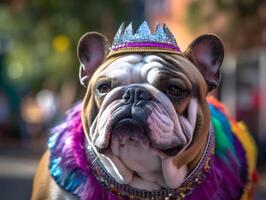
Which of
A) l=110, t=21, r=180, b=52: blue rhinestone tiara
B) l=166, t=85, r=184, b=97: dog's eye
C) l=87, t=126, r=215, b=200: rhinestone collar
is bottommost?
l=87, t=126, r=215, b=200: rhinestone collar

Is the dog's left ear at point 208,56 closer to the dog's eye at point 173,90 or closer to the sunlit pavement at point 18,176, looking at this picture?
the dog's eye at point 173,90

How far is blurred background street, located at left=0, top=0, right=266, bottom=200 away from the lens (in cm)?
976

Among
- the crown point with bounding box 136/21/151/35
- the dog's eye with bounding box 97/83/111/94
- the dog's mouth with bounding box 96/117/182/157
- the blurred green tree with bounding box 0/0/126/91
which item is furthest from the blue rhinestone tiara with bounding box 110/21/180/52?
the blurred green tree with bounding box 0/0/126/91

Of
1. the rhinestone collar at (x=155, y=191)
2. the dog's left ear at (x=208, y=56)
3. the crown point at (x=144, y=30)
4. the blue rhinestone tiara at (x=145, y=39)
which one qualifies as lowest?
the rhinestone collar at (x=155, y=191)

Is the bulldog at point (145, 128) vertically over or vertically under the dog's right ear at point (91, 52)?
under

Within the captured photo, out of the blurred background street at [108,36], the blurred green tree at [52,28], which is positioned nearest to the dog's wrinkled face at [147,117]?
the blurred background street at [108,36]

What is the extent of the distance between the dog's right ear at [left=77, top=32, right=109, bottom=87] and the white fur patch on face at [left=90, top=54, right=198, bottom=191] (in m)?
0.19

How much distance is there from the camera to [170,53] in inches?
110

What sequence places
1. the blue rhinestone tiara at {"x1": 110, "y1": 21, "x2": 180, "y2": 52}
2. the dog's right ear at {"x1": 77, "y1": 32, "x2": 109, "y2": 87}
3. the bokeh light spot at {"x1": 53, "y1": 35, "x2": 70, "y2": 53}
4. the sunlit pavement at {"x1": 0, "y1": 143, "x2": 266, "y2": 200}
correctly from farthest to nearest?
the bokeh light spot at {"x1": 53, "y1": 35, "x2": 70, "y2": 53} < the sunlit pavement at {"x1": 0, "y1": 143, "x2": 266, "y2": 200} < the dog's right ear at {"x1": 77, "y1": 32, "x2": 109, "y2": 87} < the blue rhinestone tiara at {"x1": 110, "y1": 21, "x2": 180, "y2": 52}

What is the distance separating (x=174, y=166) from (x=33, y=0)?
10805 millimetres

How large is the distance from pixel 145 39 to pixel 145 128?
17.6 inches

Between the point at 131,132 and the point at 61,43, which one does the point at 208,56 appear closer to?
the point at 131,132

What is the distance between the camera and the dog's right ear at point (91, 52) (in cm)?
292

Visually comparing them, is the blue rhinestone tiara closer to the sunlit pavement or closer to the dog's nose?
the dog's nose
